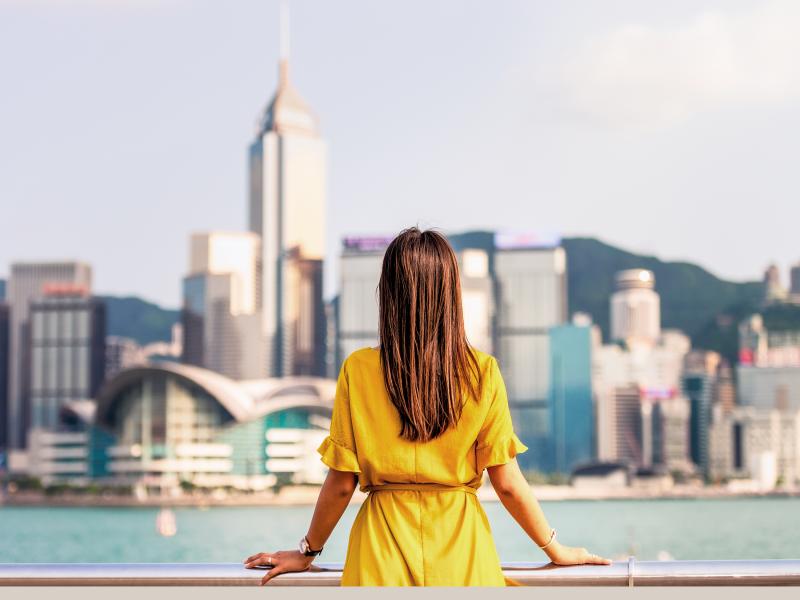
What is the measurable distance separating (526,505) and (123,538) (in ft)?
175

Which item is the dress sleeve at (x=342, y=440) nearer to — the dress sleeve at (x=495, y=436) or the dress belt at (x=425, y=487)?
the dress belt at (x=425, y=487)

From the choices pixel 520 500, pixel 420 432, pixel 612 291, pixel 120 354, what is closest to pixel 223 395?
pixel 120 354

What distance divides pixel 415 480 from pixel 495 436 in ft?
0.53

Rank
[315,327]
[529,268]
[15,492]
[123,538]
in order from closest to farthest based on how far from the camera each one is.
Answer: [123,538], [15,492], [529,268], [315,327]

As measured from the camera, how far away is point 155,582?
7.54ft

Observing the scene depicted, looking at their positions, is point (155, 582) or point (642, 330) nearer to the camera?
point (155, 582)

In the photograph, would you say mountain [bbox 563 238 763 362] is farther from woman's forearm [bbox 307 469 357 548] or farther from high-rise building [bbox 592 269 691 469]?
woman's forearm [bbox 307 469 357 548]

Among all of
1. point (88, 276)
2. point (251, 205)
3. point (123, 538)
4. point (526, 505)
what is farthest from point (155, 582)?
point (251, 205)

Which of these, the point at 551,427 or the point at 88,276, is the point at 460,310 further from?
the point at 88,276

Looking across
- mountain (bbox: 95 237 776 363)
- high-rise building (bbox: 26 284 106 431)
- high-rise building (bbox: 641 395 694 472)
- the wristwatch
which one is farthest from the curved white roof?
the wristwatch

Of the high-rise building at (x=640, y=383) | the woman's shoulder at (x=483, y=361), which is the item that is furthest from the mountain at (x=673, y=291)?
the woman's shoulder at (x=483, y=361)

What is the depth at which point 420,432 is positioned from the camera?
7.35 ft

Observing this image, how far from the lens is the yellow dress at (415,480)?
2.20 metres

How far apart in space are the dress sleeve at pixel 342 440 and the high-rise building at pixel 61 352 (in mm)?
104466
